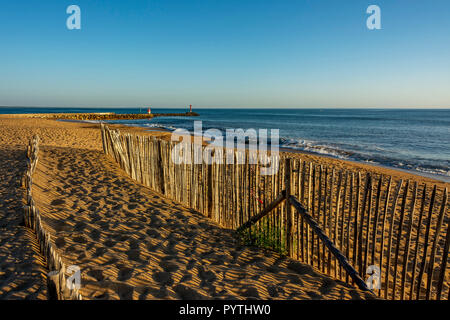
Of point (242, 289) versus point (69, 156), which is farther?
point (69, 156)

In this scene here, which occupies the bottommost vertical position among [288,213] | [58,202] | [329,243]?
[329,243]

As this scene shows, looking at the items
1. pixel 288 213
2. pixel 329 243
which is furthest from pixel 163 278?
pixel 329 243

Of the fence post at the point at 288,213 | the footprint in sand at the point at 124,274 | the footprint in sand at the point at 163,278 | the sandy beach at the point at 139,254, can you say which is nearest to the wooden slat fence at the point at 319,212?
the fence post at the point at 288,213

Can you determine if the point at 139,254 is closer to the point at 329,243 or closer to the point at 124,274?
the point at 124,274

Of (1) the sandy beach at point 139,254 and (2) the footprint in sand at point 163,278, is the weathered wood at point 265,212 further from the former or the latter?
(2) the footprint in sand at point 163,278

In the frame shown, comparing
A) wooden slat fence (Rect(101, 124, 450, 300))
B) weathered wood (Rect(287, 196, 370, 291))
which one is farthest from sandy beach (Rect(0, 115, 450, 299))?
wooden slat fence (Rect(101, 124, 450, 300))

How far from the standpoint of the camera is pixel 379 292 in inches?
124

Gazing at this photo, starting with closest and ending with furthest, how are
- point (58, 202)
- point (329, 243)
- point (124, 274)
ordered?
point (124, 274), point (329, 243), point (58, 202)

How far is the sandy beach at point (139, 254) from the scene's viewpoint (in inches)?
114

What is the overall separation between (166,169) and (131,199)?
3.32 ft

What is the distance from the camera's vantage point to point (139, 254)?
3688 mm

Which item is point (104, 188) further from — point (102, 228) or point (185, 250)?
point (185, 250)

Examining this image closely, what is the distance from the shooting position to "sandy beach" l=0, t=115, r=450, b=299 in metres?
2.90
